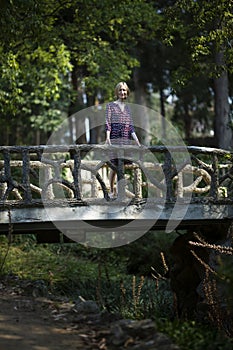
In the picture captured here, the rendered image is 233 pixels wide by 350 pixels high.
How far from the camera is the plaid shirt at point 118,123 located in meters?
10.3

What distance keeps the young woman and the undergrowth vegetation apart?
2.02m

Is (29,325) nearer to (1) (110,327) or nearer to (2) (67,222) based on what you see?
(1) (110,327)

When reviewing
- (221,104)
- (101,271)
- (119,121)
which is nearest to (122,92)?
(119,121)

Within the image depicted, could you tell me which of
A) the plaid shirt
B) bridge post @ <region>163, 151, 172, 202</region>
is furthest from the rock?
the plaid shirt

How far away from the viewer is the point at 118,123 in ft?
33.8

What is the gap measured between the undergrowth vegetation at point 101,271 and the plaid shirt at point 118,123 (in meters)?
2.05

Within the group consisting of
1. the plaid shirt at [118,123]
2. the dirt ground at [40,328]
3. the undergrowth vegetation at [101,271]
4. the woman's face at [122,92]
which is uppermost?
the woman's face at [122,92]

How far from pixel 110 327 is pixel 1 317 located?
1.38m

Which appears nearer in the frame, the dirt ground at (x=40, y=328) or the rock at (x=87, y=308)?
the dirt ground at (x=40, y=328)

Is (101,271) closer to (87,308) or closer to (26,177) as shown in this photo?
(26,177)

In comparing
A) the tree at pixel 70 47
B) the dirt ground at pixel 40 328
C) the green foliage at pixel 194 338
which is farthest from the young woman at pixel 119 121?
the tree at pixel 70 47

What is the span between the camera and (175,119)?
3200 centimetres

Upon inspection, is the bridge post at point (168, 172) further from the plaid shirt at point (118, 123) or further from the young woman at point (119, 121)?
the plaid shirt at point (118, 123)

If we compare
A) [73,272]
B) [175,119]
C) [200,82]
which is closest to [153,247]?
[73,272]
